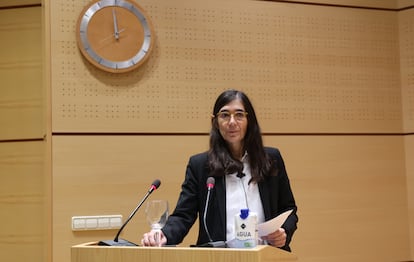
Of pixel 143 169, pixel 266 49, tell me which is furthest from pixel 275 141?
pixel 143 169

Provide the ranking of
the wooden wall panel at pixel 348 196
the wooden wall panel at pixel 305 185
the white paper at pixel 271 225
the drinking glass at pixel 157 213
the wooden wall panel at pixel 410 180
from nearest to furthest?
1. the white paper at pixel 271 225
2. the drinking glass at pixel 157 213
3. the wooden wall panel at pixel 305 185
4. the wooden wall panel at pixel 348 196
5. the wooden wall panel at pixel 410 180

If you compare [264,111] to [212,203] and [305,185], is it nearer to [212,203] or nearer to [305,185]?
[305,185]

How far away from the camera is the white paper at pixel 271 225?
7.22 ft

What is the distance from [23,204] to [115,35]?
1.42m

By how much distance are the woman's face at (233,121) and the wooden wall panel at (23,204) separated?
6.38 feet

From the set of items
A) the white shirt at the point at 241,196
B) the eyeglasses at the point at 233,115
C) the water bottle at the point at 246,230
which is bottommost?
the water bottle at the point at 246,230

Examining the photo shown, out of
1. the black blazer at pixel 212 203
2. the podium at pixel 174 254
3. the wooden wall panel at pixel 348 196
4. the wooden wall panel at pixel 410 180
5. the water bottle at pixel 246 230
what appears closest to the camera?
the podium at pixel 174 254

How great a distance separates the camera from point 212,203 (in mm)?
2572

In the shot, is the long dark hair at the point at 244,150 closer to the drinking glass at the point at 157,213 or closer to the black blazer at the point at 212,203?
the black blazer at the point at 212,203

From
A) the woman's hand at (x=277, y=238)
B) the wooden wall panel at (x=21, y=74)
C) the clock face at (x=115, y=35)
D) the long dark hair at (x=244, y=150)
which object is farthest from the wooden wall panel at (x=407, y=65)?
the wooden wall panel at (x=21, y=74)

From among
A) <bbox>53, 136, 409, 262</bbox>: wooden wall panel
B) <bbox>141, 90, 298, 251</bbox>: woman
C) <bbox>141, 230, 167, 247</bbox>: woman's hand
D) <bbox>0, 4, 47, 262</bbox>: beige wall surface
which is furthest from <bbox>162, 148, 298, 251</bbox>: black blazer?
<bbox>0, 4, 47, 262</bbox>: beige wall surface

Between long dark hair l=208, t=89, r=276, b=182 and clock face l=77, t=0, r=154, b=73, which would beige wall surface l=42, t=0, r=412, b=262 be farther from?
long dark hair l=208, t=89, r=276, b=182

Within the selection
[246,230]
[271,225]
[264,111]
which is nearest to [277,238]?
[271,225]

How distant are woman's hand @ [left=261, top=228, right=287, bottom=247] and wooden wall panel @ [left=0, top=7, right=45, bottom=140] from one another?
7.81 feet
